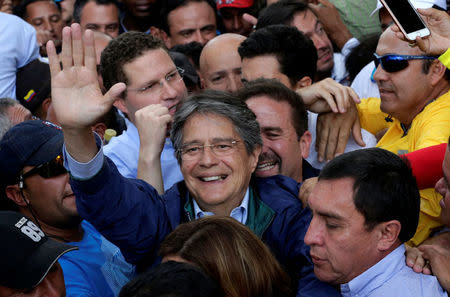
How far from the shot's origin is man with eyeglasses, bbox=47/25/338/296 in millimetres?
2512

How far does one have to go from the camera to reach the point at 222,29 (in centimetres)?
654

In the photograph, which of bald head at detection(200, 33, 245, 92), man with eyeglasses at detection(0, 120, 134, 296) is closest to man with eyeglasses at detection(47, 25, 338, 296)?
man with eyeglasses at detection(0, 120, 134, 296)

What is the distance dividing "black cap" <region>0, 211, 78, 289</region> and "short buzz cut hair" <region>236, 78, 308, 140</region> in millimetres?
1468

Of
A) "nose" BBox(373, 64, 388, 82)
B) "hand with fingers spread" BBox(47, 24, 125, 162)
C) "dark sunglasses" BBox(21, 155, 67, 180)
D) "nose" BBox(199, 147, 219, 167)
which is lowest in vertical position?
"dark sunglasses" BBox(21, 155, 67, 180)

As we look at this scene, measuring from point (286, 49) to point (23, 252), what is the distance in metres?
2.36

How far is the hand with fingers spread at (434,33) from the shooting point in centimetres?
312

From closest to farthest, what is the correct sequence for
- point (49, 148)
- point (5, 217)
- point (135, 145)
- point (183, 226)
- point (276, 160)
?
1. point (183, 226)
2. point (5, 217)
3. point (49, 148)
4. point (276, 160)
5. point (135, 145)

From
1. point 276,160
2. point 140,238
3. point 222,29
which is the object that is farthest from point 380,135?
point 222,29

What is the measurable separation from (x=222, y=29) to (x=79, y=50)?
13.5 ft

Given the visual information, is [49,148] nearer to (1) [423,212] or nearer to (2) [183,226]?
(2) [183,226]

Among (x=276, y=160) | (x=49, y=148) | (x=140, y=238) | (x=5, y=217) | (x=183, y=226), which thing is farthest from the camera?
(x=276, y=160)

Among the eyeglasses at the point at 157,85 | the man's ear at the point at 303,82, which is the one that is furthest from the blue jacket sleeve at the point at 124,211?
the man's ear at the point at 303,82

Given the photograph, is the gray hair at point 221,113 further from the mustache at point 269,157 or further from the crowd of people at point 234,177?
the mustache at point 269,157

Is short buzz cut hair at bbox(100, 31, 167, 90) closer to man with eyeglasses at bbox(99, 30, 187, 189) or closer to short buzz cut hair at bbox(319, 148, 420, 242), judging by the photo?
man with eyeglasses at bbox(99, 30, 187, 189)
